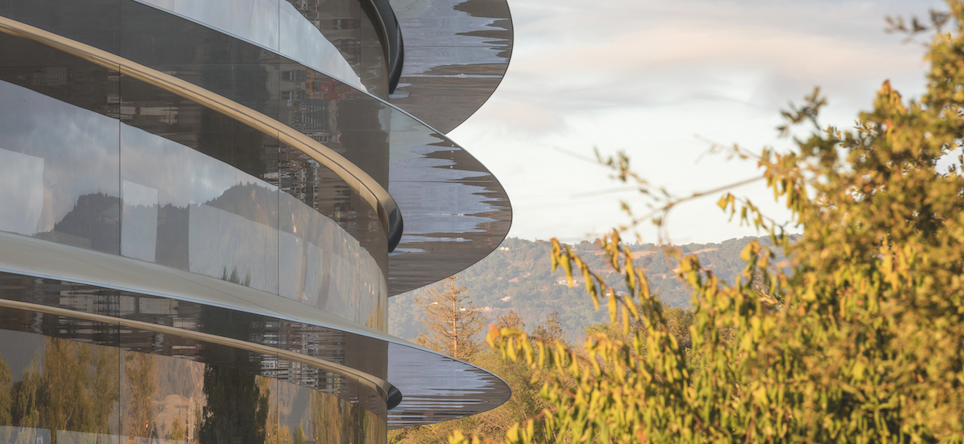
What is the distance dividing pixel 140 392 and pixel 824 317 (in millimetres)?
7146

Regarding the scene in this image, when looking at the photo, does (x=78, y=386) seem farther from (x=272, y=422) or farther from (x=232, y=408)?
(x=272, y=422)

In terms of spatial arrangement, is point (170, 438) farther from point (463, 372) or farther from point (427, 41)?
point (427, 41)

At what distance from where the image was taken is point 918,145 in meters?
3.58

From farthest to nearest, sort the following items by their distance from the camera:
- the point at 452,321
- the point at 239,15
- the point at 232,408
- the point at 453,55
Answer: the point at 452,321 < the point at 453,55 < the point at 239,15 < the point at 232,408

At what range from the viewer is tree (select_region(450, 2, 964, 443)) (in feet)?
11.9

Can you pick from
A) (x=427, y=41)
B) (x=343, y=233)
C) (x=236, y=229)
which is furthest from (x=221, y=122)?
(x=427, y=41)

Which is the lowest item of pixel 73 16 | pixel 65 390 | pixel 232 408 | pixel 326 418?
pixel 326 418

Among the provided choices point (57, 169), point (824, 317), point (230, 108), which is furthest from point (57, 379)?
point (824, 317)

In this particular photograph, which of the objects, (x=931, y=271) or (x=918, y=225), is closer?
(x=931, y=271)

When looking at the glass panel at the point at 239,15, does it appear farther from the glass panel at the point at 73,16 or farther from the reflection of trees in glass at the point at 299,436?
the reflection of trees in glass at the point at 299,436

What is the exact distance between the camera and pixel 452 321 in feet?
270

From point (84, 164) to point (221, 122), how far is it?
2308 mm

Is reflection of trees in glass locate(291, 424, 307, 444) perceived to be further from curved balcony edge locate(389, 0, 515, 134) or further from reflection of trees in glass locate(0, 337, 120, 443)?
curved balcony edge locate(389, 0, 515, 134)

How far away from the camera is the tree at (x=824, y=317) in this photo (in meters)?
3.62
